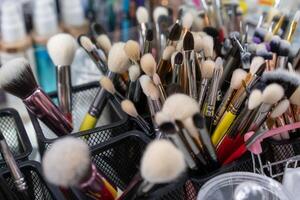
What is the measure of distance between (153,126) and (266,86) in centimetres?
14

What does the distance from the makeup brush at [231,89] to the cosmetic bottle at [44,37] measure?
0.49 m

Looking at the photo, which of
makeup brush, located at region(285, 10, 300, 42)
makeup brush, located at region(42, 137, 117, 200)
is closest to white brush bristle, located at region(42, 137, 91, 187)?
makeup brush, located at region(42, 137, 117, 200)

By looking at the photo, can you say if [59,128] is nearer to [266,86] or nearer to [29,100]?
[29,100]

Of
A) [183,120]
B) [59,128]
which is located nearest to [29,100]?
[59,128]

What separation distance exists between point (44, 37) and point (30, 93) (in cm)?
43

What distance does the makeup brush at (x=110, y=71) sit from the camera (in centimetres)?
43

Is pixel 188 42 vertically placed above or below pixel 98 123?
above

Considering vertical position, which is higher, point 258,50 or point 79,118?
point 258,50

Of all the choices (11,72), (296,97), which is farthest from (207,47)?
(11,72)

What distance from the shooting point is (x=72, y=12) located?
851 millimetres

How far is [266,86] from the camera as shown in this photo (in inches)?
14.3

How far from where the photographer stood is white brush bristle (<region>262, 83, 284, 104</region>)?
0.34 metres

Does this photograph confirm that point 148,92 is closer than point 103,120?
Yes

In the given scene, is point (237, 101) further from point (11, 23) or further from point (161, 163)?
point (11, 23)
